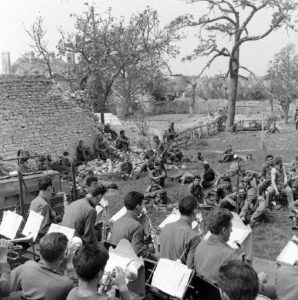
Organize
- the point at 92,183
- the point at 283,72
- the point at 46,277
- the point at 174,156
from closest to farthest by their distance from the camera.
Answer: the point at 46,277, the point at 92,183, the point at 174,156, the point at 283,72

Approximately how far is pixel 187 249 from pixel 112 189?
9456 mm

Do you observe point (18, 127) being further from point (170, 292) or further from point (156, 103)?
point (156, 103)

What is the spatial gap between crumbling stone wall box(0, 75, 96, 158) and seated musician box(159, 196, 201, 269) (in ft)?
45.1

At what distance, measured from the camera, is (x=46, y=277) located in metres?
3.83

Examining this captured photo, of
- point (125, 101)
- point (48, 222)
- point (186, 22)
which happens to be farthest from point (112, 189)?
point (125, 101)

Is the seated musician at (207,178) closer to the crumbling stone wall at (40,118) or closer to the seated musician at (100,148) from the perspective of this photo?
the seated musician at (100,148)

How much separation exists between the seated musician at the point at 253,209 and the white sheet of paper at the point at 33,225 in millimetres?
4515

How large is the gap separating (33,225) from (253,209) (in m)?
5.20

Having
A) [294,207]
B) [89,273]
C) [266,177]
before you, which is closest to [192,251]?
[89,273]

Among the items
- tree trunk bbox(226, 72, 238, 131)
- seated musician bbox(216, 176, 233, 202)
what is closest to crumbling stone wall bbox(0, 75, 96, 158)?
seated musician bbox(216, 176, 233, 202)

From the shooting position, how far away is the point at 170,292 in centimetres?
414

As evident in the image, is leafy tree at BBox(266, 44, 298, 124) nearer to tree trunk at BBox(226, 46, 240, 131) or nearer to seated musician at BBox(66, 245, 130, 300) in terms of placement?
tree trunk at BBox(226, 46, 240, 131)

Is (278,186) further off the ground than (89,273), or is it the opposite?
(89,273)

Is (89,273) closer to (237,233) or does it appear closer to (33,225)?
(237,233)
